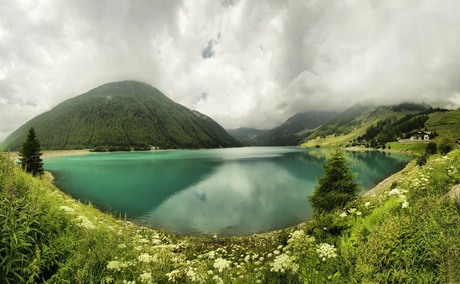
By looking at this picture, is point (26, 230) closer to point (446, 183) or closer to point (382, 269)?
point (382, 269)

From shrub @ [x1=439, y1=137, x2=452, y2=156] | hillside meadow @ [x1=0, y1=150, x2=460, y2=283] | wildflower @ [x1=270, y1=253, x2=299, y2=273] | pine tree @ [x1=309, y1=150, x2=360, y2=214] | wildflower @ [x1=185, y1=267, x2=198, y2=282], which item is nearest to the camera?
hillside meadow @ [x1=0, y1=150, x2=460, y2=283]

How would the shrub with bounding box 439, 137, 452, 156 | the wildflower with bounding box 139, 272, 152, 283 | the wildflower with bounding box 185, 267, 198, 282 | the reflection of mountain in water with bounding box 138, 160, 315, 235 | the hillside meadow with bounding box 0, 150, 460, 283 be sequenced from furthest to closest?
1. the shrub with bounding box 439, 137, 452, 156
2. the reflection of mountain in water with bounding box 138, 160, 315, 235
3. the wildflower with bounding box 185, 267, 198, 282
4. the wildflower with bounding box 139, 272, 152, 283
5. the hillside meadow with bounding box 0, 150, 460, 283

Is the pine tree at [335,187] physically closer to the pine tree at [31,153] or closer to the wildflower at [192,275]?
the wildflower at [192,275]

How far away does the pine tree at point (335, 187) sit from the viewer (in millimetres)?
21172

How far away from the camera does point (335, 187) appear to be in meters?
22.0

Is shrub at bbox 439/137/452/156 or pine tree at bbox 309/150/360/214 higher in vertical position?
shrub at bbox 439/137/452/156

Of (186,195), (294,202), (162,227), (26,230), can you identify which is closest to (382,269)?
(26,230)

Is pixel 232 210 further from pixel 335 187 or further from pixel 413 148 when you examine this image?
pixel 413 148

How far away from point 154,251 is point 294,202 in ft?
122

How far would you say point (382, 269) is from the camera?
5.21 meters

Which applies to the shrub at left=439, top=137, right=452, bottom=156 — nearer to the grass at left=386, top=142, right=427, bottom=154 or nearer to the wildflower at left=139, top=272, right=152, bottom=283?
the wildflower at left=139, top=272, right=152, bottom=283

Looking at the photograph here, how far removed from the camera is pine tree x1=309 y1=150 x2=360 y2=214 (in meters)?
21.2

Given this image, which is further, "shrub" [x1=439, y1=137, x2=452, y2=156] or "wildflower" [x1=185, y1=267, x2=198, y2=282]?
"shrub" [x1=439, y1=137, x2=452, y2=156]

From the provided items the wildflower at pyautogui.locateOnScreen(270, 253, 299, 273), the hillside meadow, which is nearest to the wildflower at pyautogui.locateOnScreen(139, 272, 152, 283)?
the hillside meadow
